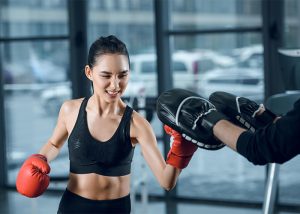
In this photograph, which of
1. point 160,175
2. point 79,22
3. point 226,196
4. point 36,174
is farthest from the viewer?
point 79,22

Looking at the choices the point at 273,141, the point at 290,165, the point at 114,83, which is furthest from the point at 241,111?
the point at 290,165

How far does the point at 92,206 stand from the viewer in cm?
222

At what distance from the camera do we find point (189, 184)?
17.3 ft

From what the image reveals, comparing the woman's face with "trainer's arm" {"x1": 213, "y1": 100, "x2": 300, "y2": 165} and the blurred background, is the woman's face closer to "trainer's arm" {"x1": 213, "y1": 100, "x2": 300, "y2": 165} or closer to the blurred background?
"trainer's arm" {"x1": 213, "y1": 100, "x2": 300, "y2": 165}

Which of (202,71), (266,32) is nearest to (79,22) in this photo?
(202,71)

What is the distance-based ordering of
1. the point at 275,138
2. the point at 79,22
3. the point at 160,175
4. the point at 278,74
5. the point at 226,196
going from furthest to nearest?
the point at 79,22 → the point at 226,196 → the point at 278,74 → the point at 160,175 → the point at 275,138

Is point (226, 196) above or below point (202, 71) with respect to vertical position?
below

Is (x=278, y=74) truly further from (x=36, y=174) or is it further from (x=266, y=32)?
(x=36, y=174)

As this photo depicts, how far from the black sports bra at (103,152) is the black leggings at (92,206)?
100 millimetres

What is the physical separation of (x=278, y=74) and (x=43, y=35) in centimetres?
227

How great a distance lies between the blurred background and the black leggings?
2.20 metres

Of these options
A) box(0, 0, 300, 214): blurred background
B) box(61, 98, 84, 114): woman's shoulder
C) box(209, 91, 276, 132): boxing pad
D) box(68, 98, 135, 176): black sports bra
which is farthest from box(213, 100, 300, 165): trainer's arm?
box(0, 0, 300, 214): blurred background

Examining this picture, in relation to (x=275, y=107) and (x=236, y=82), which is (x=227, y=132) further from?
(x=236, y=82)

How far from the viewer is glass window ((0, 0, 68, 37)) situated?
562 centimetres
